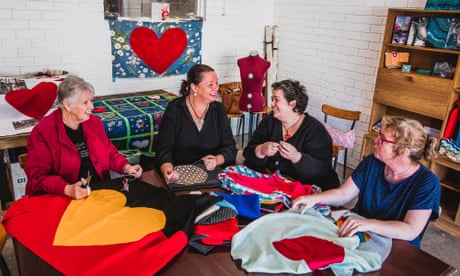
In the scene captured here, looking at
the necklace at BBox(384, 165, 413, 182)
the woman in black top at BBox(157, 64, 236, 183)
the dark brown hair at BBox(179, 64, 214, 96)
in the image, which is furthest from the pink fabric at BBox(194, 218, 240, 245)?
the dark brown hair at BBox(179, 64, 214, 96)

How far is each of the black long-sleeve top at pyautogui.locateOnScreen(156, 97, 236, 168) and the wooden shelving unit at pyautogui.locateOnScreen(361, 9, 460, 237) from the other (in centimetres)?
181

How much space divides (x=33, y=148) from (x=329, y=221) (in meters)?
1.63

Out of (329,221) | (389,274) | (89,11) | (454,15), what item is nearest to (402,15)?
(454,15)

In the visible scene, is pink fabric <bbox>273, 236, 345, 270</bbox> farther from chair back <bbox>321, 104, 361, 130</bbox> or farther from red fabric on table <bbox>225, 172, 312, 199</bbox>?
chair back <bbox>321, 104, 361, 130</bbox>

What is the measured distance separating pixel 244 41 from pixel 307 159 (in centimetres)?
337

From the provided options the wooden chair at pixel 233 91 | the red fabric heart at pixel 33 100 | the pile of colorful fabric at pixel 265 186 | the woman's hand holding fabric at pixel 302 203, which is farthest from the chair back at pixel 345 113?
the red fabric heart at pixel 33 100

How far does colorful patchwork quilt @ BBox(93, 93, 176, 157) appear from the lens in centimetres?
374

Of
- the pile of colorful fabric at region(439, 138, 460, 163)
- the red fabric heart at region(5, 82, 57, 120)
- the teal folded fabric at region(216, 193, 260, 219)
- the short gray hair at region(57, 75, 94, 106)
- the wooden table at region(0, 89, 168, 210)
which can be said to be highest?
the short gray hair at region(57, 75, 94, 106)

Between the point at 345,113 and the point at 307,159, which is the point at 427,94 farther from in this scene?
the point at 307,159

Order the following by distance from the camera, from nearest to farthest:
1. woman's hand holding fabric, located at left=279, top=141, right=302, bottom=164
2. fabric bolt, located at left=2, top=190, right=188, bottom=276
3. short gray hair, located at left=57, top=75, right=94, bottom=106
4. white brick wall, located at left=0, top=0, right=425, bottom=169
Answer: fabric bolt, located at left=2, top=190, right=188, bottom=276
short gray hair, located at left=57, top=75, right=94, bottom=106
woman's hand holding fabric, located at left=279, top=141, right=302, bottom=164
white brick wall, located at left=0, top=0, right=425, bottom=169

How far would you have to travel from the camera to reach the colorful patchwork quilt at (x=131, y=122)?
3.74 metres

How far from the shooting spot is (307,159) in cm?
240

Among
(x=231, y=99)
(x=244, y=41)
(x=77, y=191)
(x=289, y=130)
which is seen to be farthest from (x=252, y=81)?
(x=77, y=191)

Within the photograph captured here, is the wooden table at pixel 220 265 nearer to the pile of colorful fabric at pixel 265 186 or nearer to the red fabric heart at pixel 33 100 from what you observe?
the pile of colorful fabric at pixel 265 186
